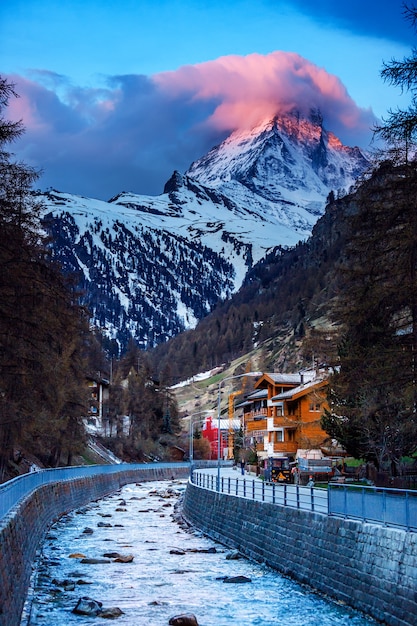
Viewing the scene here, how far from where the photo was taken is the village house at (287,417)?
77125mm

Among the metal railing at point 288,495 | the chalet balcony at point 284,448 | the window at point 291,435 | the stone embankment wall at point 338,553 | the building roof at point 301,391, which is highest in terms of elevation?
the building roof at point 301,391

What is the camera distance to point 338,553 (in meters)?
26.2

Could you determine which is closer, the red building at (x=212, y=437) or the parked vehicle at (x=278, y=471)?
the parked vehicle at (x=278, y=471)

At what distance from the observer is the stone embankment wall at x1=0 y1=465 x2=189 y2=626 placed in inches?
810

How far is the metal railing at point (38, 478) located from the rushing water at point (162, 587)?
116 inches

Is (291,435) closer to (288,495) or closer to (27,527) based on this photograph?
(288,495)

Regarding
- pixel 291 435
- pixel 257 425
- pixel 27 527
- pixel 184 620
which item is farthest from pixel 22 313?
pixel 257 425

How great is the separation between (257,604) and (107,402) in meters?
95.0

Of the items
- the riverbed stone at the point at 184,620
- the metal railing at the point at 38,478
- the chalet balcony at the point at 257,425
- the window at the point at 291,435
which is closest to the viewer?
the riverbed stone at the point at 184,620

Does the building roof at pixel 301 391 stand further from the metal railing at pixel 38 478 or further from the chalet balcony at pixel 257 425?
the metal railing at pixel 38 478

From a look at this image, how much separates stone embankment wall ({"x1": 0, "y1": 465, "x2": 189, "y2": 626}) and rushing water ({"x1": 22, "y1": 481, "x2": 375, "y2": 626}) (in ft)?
2.73

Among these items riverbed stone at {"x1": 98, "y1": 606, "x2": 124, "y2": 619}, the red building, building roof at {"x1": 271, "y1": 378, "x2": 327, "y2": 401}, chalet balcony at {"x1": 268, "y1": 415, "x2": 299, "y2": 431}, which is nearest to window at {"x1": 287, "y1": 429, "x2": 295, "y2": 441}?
chalet balcony at {"x1": 268, "y1": 415, "x2": 299, "y2": 431}

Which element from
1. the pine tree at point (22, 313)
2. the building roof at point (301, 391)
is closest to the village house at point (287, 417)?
the building roof at point (301, 391)

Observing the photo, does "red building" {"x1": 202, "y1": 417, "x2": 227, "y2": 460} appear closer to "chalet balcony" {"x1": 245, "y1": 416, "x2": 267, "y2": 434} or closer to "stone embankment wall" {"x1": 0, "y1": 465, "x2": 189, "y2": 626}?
"chalet balcony" {"x1": 245, "y1": 416, "x2": 267, "y2": 434}
